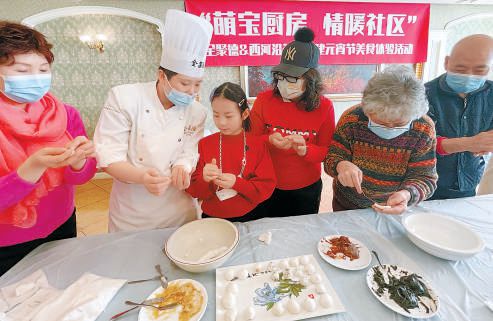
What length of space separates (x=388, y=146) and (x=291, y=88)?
60 cm

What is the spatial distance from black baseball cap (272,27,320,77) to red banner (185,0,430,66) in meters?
2.83

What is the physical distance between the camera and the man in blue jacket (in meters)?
1.37

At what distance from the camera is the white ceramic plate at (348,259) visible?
954 mm

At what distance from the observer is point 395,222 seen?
124 centimetres

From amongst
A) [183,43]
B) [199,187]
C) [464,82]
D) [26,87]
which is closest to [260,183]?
[199,187]

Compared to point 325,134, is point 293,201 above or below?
below

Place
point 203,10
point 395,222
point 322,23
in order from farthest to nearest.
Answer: point 322,23, point 203,10, point 395,222

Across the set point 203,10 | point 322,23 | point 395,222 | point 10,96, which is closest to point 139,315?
point 10,96

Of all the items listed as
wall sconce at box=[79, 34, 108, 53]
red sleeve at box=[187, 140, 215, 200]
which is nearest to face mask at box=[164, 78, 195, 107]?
red sleeve at box=[187, 140, 215, 200]

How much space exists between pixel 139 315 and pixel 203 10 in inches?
161

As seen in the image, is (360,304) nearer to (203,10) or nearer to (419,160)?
(419,160)

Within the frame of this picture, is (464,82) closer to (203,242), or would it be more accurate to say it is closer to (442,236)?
(442,236)

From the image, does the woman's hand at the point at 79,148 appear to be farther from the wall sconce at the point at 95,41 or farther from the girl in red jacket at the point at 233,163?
the wall sconce at the point at 95,41

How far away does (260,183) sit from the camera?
4.63ft
